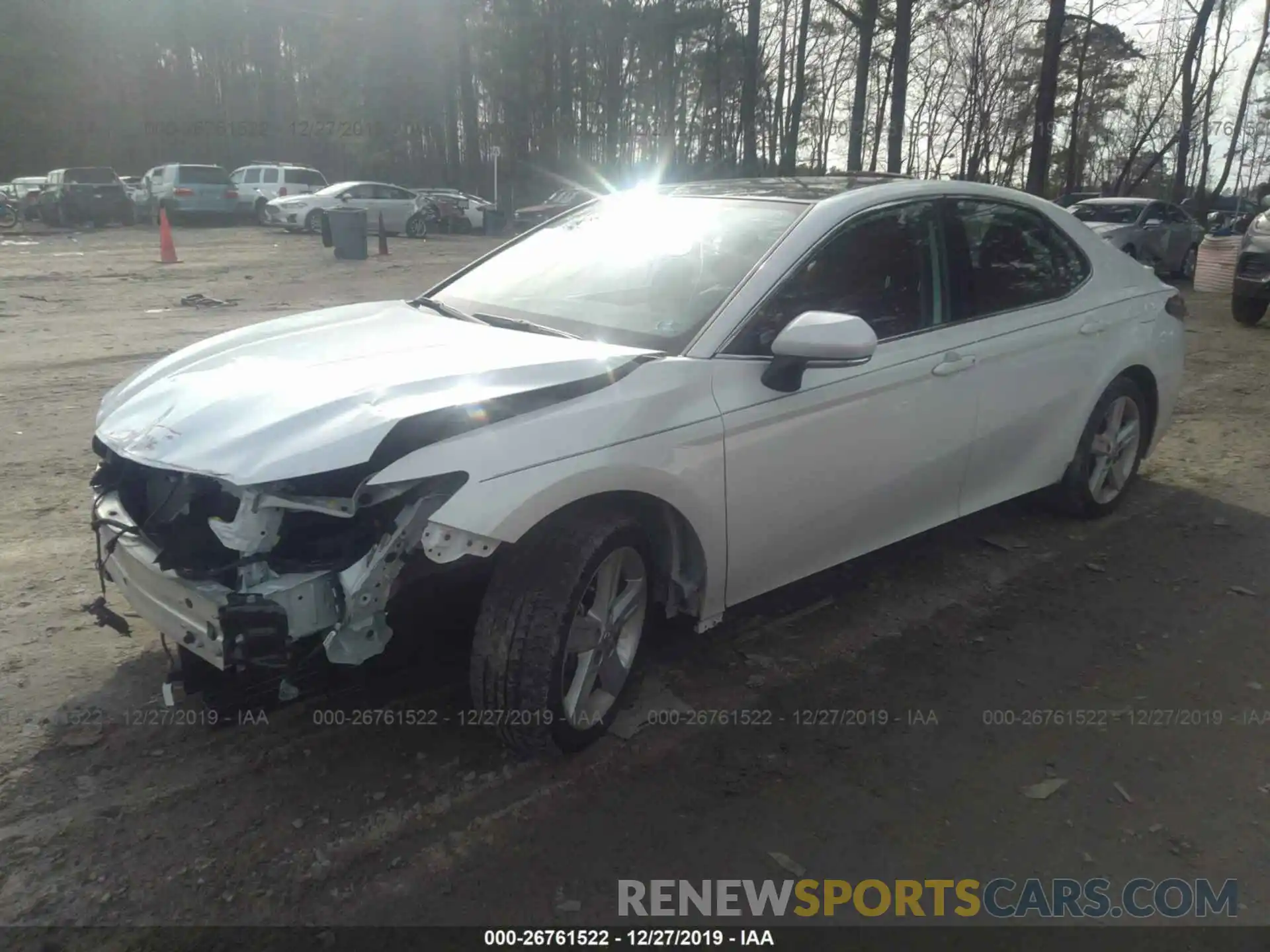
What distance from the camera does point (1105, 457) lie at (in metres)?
4.98

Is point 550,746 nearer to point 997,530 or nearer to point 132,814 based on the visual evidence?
point 132,814

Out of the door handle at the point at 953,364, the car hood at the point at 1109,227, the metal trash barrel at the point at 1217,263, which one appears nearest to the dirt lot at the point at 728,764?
the door handle at the point at 953,364

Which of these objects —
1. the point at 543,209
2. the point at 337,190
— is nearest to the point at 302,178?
the point at 337,190

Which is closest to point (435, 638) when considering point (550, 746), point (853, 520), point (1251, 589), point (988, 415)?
point (550, 746)

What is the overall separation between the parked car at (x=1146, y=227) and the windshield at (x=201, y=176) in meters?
24.7

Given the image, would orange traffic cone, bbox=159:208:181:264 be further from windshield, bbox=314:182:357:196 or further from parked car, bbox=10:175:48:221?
parked car, bbox=10:175:48:221

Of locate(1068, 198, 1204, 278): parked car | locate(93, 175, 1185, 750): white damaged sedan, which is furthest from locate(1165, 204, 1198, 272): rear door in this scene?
locate(93, 175, 1185, 750): white damaged sedan

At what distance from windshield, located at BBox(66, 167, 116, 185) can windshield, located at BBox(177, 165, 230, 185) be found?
208 centimetres

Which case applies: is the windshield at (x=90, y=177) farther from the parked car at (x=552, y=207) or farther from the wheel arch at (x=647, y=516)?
the wheel arch at (x=647, y=516)

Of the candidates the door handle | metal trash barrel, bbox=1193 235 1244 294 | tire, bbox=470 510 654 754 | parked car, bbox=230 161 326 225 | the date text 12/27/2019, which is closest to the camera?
tire, bbox=470 510 654 754

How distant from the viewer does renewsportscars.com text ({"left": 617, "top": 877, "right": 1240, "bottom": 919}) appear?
2.51 m

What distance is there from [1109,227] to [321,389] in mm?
17462

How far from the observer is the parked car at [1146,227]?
1733cm

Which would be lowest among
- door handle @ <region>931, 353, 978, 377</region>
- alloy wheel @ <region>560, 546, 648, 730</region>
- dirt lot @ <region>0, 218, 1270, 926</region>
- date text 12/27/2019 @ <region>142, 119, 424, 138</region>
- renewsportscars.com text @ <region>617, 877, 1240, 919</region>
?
renewsportscars.com text @ <region>617, 877, 1240, 919</region>
